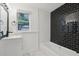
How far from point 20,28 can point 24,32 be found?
0.09 m

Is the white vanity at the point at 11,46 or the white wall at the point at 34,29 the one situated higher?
the white wall at the point at 34,29

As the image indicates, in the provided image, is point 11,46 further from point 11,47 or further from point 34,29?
point 34,29

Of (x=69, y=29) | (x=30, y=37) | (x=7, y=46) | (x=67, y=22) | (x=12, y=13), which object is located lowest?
(x=7, y=46)

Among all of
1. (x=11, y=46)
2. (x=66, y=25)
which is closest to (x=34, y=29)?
(x=11, y=46)

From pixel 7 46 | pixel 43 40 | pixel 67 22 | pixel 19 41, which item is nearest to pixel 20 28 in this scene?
pixel 19 41

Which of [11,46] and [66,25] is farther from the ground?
[66,25]

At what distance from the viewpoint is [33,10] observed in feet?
4.87

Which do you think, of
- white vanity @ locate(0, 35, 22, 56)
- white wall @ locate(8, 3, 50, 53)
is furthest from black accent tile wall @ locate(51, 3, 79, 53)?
white vanity @ locate(0, 35, 22, 56)

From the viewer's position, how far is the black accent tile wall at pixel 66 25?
1.64 meters

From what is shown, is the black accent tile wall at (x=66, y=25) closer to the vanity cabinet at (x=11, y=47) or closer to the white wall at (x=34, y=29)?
the white wall at (x=34, y=29)

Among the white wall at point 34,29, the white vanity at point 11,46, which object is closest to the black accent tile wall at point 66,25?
the white wall at point 34,29

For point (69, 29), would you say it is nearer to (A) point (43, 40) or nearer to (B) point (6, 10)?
(A) point (43, 40)

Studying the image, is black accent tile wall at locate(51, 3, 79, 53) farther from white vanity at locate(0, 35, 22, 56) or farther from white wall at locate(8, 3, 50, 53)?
white vanity at locate(0, 35, 22, 56)

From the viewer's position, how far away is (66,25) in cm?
183
